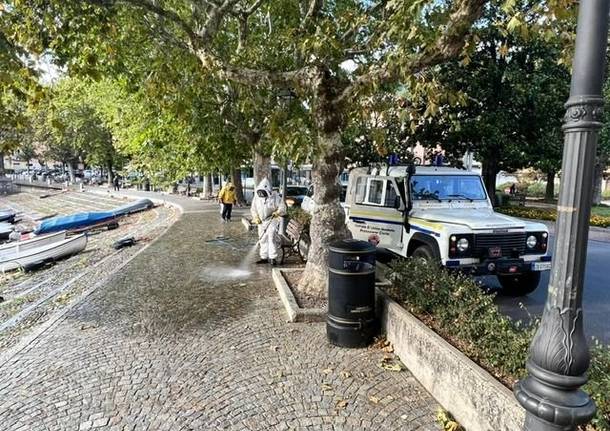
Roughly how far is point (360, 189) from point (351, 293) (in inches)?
180

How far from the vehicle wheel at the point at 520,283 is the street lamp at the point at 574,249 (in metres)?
5.54

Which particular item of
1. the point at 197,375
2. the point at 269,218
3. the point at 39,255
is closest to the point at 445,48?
the point at 197,375

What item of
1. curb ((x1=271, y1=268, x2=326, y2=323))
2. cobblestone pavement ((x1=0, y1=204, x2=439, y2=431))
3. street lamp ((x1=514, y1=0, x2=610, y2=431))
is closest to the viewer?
street lamp ((x1=514, y1=0, x2=610, y2=431))

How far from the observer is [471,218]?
7.29 meters

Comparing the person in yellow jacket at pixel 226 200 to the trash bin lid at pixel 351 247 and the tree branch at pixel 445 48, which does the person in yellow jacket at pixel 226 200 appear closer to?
the tree branch at pixel 445 48

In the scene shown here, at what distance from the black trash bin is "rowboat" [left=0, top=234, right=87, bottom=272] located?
12.3 meters

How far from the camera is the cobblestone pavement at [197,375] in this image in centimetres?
386

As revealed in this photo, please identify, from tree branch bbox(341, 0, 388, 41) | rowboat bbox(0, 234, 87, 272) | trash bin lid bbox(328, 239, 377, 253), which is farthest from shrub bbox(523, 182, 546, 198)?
trash bin lid bbox(328, 239, 377, 253)

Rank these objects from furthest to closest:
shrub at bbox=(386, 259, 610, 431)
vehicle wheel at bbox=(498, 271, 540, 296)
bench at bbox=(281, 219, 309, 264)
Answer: bench at bbox=(281, 219, 309, 264) → vehicle wheel at bbox=(498, 271, 540, 296) → shrub at bbox=(386, 259, 610, 431)

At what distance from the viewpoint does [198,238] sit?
13.8 metres

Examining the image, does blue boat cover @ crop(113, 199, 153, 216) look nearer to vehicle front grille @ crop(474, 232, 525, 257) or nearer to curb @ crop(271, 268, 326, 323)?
curb @ crop(271, 268, 326, 323)

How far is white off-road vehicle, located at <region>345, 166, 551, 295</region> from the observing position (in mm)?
6762

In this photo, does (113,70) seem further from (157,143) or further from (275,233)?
(275,233)

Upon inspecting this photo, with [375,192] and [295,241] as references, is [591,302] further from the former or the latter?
[295,241]
